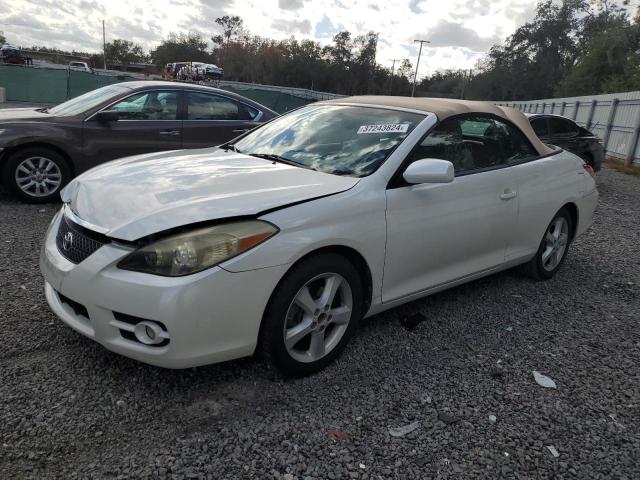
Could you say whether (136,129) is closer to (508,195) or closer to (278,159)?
(278,159)

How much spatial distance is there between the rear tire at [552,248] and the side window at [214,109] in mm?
4478

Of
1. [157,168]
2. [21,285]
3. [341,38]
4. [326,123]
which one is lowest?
[21,285]

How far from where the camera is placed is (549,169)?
14.5 ft

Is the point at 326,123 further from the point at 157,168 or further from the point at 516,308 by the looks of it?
the point at 516,308

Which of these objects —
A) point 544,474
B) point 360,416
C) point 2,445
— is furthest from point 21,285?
point 544,474

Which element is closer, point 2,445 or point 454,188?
point 2,445

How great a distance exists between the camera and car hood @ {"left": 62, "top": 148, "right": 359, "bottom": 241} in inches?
99.4

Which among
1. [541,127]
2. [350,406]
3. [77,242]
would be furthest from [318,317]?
[541,127]

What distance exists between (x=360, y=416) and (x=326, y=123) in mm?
2077

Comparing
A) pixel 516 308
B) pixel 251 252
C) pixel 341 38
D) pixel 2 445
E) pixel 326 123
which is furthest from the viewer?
pixel 341 38

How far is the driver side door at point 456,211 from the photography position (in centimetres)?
321

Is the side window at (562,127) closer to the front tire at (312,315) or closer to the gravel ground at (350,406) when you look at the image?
the gravel ground at (350,406)

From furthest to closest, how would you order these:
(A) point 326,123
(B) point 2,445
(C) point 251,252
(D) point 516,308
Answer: (D) point 516,308
(A) point 326,123
(C) point 251,252
(B) point 2,445

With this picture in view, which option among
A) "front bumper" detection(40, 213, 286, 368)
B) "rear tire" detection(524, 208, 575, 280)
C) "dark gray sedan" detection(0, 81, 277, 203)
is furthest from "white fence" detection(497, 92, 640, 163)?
"front bumper" detection(40, 213, 286, 368)
